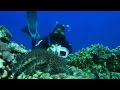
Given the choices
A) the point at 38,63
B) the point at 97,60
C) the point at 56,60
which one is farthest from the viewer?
the point at 97,60

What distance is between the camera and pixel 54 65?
→ 582 centimetres

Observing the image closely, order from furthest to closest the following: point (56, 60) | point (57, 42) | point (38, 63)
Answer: point (57, 42)
point (56, 60)
point (38, 63)

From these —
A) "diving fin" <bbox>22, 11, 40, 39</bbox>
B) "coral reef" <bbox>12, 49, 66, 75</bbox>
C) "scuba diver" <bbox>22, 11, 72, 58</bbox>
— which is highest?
"diving fin" <bbox>22, 11, 40, 39</bbox>

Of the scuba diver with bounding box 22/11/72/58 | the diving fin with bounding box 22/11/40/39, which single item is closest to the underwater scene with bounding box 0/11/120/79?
the scuba diver with bounding box 22/11/72/58

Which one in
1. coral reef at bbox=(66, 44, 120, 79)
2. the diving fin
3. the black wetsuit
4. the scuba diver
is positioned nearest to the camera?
coral reef at bbox=(66, 44, 120, 79)

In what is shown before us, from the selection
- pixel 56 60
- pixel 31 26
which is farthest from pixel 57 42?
pixel 31 26

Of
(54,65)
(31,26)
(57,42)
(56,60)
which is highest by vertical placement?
(31,26)

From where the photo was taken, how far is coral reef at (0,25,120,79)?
18.2 feet

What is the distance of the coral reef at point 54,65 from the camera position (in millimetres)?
5539

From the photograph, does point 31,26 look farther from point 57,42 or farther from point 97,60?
point 97,60

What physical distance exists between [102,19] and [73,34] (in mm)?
19216

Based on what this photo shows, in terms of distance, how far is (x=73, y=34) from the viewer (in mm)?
116812

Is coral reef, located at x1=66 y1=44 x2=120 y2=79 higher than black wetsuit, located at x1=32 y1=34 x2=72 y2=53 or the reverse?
the reverse

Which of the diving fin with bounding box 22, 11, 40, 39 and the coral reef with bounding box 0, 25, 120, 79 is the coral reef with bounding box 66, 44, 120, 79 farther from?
the diving fin with bounding box 22, 11, 40, 39
